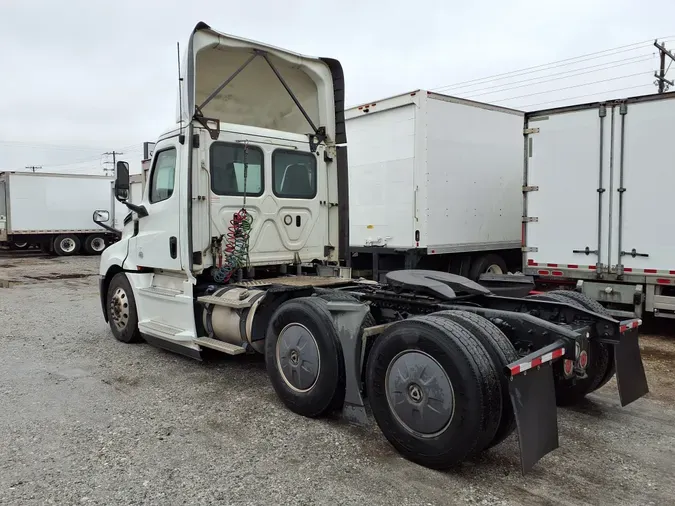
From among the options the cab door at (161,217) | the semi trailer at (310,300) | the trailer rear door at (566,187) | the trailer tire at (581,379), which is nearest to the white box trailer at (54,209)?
the cab door at (161,217)

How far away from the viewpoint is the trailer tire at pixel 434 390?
3.34 m

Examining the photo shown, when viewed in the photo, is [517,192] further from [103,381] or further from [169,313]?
[103,381]

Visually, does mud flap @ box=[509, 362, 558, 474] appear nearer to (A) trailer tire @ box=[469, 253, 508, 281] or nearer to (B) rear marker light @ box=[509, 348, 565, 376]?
(B) rear marker light @ box=[509, 348, 565, 376]

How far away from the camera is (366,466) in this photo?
377 cm

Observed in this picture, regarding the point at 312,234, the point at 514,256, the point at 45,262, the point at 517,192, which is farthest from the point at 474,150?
the point at 45,262

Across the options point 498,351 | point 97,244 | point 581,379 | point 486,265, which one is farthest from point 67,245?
point 498,351

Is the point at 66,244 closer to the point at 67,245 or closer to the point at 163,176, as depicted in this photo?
the point at 67,245

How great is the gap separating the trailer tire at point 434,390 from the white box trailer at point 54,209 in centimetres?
2198

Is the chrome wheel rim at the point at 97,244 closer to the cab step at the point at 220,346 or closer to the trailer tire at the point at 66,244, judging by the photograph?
the trailer tire at the point at 66,244

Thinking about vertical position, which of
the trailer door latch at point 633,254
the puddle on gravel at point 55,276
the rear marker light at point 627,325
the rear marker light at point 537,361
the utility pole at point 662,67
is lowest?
the puddle on gravel at point 55,276

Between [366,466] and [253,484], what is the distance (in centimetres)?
76

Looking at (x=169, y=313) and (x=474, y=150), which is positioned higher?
(x=474, y=150)

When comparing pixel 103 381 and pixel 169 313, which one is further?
pixel 169 313

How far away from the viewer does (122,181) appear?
649 centimetres
